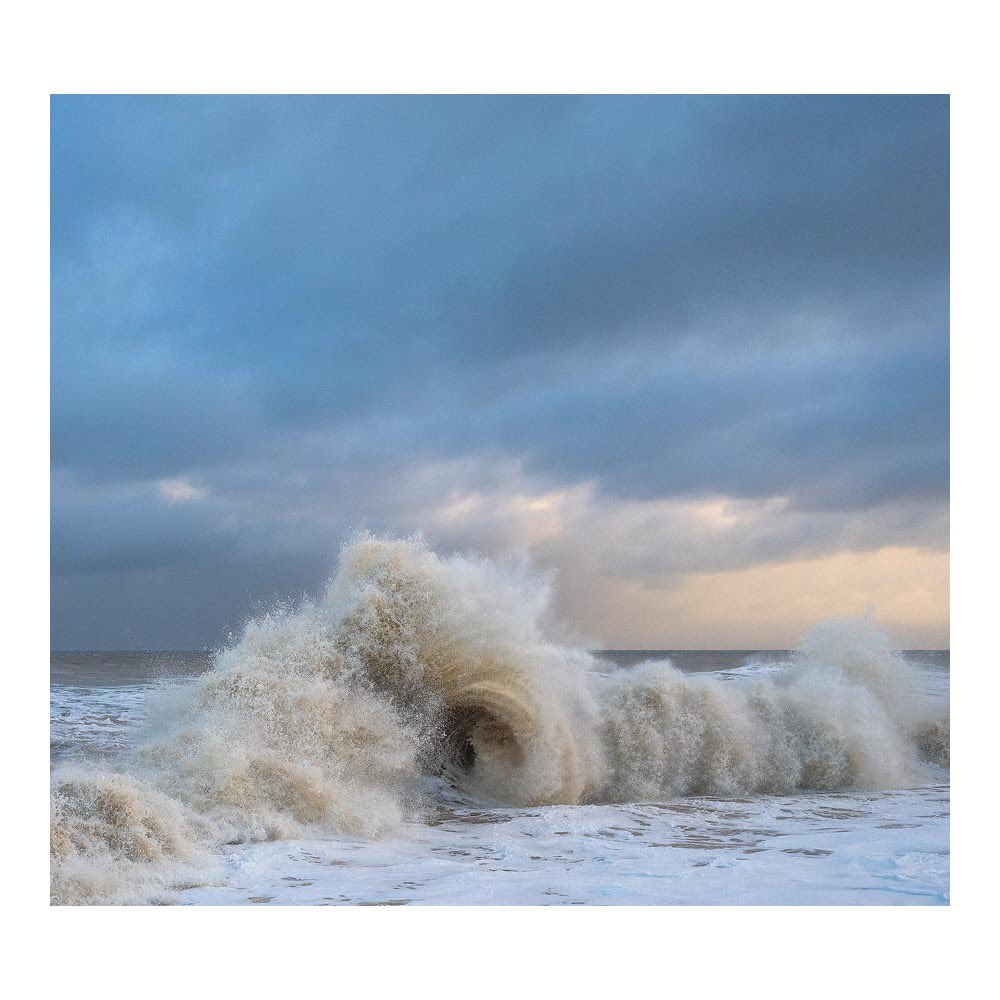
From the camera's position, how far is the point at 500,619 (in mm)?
8211

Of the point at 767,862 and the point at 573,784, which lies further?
the point at 573,784

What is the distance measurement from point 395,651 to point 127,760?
2.45 m

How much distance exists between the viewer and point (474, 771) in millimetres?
7910

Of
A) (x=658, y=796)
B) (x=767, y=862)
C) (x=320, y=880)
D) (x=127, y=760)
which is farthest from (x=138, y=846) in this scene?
(x=658, y=796)

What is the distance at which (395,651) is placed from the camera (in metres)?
7.87

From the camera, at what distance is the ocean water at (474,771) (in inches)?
188

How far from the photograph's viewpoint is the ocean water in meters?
4.78

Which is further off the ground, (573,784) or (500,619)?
(500,619)
